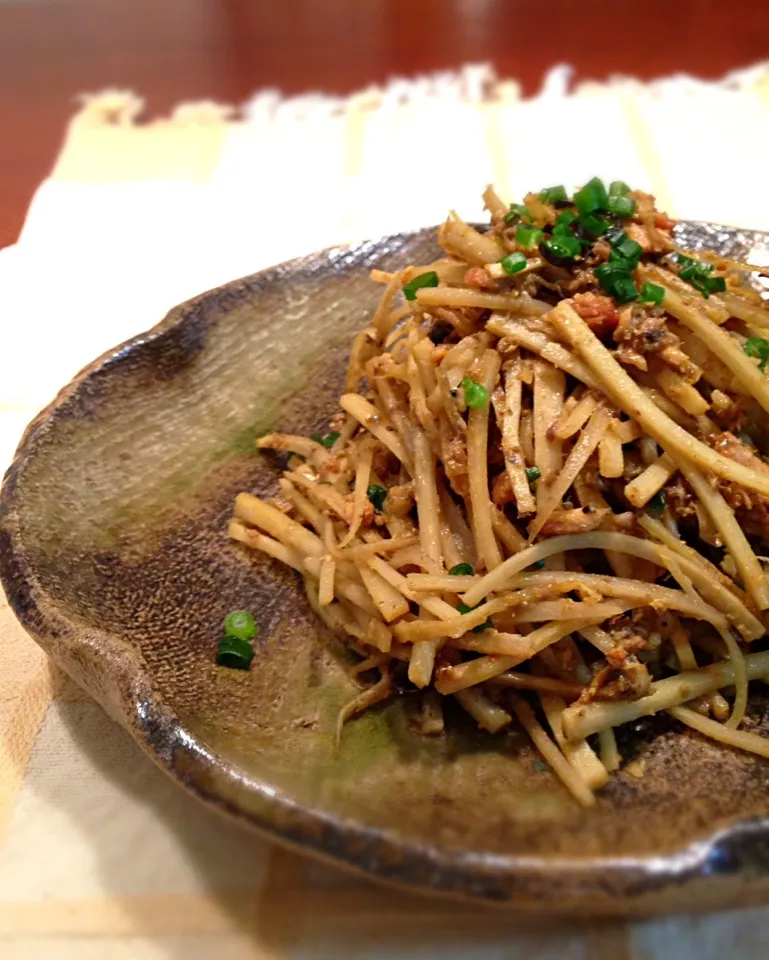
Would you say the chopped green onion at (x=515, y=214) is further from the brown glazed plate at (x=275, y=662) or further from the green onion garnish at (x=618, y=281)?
the brown glazed plate at (x=275, y=662)

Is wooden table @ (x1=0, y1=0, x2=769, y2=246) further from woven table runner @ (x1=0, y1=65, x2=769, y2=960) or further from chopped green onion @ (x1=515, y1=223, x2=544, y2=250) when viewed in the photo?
chopped green onion @ (x1=515, y1=223, x2=544, y2=250)

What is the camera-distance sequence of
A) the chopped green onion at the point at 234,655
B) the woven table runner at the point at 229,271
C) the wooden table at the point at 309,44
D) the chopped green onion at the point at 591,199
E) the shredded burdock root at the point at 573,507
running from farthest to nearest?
the wooden table at the point at 309,44
the chopped green onion at the point at 591,199
the chopped green onion at the point at 234,655
the shredded burdock root at the point at 573,507
the woven table runner at the point at 229,271

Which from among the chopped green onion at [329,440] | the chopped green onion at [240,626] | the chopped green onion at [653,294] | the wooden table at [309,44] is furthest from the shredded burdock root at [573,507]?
the wooden table at [309,44]

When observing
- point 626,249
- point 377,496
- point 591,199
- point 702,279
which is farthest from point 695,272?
point 377,496

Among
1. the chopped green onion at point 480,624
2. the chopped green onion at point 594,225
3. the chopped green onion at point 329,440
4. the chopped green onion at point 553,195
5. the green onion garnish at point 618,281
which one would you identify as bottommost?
the chopped green onion at point 480,624

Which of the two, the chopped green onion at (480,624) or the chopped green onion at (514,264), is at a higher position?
the chopped green onion at (514,264)

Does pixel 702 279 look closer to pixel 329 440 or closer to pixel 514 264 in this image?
pixel 514 264

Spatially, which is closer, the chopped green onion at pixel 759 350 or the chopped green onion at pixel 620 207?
the chopped green onion at pixel 759 350

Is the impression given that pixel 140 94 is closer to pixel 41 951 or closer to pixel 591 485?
pixel 591 485
